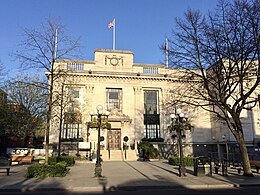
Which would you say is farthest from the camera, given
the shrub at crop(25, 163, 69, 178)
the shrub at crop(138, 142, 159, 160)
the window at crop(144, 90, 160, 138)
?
the window at crop(144, 90, 160, 138)

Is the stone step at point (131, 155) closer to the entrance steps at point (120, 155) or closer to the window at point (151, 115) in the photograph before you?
the entrance steps at point (120, 155)

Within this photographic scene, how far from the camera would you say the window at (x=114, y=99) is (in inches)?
1330

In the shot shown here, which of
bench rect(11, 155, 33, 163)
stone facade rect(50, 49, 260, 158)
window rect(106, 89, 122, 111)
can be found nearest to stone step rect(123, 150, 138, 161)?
stone facade rect(50, 49, 260, 158)

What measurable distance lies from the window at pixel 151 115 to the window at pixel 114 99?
3983 mm

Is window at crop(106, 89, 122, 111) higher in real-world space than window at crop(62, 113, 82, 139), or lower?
higher

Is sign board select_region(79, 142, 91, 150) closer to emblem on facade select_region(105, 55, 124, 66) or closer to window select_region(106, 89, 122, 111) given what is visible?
window select_region(106, 89, 122, 111)

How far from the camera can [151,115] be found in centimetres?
3419

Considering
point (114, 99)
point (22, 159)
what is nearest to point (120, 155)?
point (114, 99)

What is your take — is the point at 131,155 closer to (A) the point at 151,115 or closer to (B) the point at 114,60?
(A) the point at 151,115

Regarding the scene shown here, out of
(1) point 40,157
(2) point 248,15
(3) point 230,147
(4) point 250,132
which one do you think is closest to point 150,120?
(3) point 230,147

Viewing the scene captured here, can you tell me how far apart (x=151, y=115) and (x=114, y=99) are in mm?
6044

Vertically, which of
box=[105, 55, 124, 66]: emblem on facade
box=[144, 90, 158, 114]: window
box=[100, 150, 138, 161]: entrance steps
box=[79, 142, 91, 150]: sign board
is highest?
box=[105, 55, 124, 66]: emblem on facade

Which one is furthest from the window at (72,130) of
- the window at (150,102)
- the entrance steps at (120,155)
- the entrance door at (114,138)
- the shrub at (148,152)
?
the window at (150,102)

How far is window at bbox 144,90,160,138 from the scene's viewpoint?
33.6 metres
